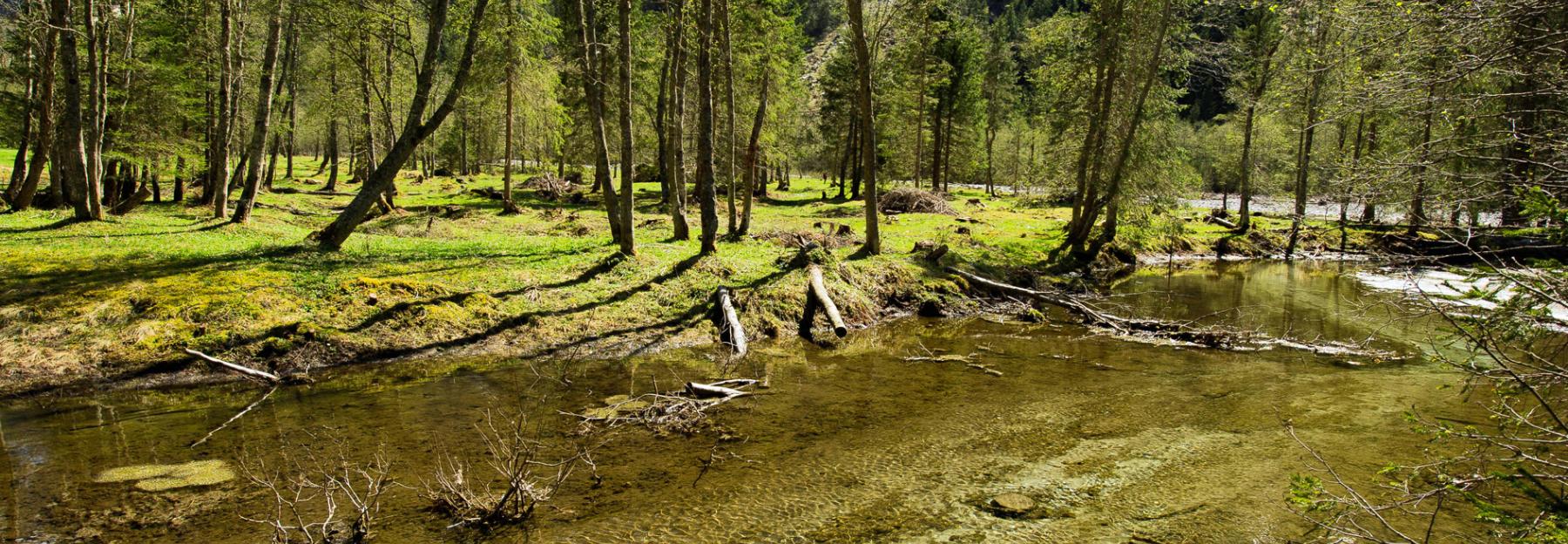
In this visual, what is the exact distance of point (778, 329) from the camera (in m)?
15.2

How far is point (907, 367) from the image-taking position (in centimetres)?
1268

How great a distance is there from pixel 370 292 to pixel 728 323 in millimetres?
6848

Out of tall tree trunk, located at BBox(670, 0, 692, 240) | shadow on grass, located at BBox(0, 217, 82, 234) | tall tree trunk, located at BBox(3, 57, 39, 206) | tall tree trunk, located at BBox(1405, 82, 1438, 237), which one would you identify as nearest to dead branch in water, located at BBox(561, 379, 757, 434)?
tall tree trunk, located at BBox(1405, 82, 1438, 237)

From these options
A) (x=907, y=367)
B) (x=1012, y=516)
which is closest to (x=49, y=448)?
(x=1012, y=516)

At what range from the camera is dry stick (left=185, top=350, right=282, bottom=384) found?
1063cm

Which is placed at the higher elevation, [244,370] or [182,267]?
[182,267]

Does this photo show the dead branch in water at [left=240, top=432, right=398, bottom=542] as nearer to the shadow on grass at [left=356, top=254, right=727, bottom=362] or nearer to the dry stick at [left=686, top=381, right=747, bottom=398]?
the shadow on grass at [left=356, top=254, right=727, bottom=362]

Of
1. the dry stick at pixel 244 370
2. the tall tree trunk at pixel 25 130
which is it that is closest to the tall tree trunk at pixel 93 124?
the tall tree trunk at pixel 25 130

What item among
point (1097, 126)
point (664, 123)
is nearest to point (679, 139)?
point (1097, 126)

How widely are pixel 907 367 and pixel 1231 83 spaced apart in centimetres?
4094

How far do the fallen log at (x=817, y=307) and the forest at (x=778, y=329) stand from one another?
0.09 meters

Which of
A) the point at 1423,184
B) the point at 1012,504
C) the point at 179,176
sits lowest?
the point at 1012,504

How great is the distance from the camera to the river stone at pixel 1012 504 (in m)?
7.08

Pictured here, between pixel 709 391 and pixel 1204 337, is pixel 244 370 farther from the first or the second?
pixel 1204 337
